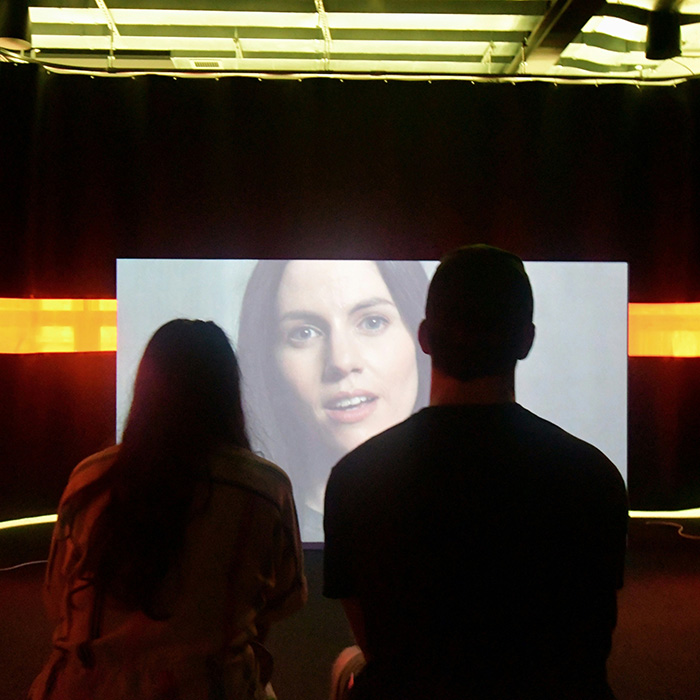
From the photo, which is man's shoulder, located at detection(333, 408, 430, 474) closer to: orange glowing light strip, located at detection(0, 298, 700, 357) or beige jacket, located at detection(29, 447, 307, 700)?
beige jacket, located at detection(29, 447, 307, 700)

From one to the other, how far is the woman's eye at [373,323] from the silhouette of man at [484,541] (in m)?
2.02

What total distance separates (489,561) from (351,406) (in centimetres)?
207

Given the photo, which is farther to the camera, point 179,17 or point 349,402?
point 179,17

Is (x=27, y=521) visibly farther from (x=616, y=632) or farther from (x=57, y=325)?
(x=616, y=632)

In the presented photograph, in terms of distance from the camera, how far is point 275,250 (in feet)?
11.2

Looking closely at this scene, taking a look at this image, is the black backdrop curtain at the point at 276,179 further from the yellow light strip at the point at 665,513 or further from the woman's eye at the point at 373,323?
the yellow light strip at the point at 665,513

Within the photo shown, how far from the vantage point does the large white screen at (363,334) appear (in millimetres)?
2906

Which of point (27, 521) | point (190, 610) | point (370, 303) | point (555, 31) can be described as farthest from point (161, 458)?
point (555, 31)

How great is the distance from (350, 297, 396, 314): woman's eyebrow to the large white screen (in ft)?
0.08

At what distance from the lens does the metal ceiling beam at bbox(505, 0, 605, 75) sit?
279cm

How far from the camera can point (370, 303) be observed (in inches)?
116

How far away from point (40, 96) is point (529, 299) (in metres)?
3.26

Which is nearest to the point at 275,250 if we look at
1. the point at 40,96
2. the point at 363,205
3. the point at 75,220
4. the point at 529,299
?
the point at 363,205

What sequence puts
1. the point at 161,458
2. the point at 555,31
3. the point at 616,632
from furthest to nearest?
1. the point at 555,31
2. the point at 616,632
3. the point at 161,458
